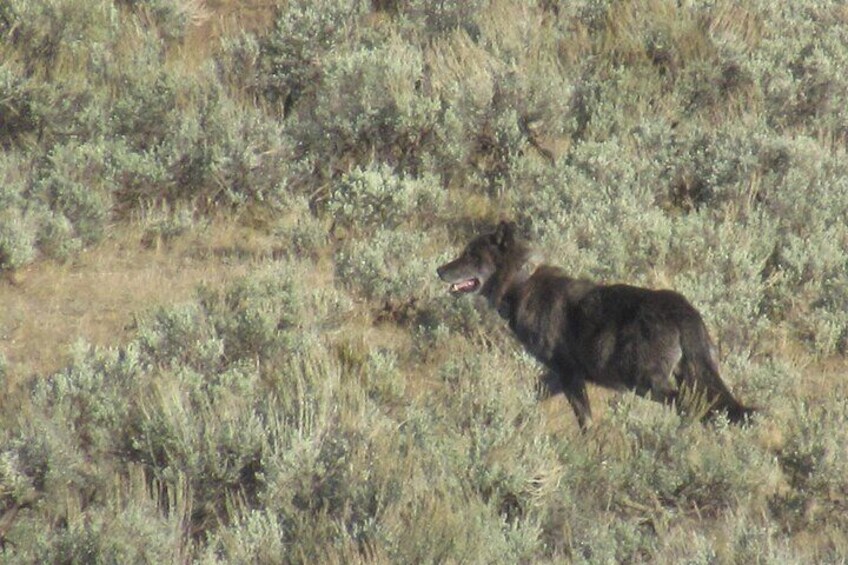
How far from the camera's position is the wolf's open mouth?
9.61 m

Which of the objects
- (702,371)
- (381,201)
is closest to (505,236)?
(381,201)

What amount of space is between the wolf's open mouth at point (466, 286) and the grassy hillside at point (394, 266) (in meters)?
0.20

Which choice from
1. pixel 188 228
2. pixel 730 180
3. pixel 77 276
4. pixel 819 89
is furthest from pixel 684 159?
pixel 77 276

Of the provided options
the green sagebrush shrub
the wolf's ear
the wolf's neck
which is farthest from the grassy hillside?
the wolf's ear

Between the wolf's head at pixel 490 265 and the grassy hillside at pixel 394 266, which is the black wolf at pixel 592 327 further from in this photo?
the grassy hillside at pixel 394 266

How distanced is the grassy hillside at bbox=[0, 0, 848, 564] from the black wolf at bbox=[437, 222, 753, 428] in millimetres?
191

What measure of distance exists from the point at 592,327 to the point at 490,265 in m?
1.21

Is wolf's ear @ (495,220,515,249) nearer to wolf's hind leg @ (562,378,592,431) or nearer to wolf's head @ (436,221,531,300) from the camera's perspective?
wolf's head @ (436,221,531,300)

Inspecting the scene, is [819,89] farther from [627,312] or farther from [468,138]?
[627,312]

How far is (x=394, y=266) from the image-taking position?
10062 millimetres

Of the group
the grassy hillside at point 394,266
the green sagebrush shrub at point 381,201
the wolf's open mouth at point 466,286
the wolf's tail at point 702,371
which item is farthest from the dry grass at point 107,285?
the wolf's tail at point 702,371

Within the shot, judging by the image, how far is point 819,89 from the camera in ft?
39.5

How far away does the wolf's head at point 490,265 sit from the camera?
9.48 meters

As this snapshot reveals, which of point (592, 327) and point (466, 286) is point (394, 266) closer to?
point (466, 286)
